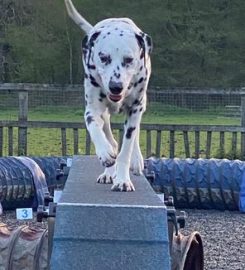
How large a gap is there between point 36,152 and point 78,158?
7.78 m

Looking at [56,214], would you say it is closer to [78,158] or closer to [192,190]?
[78,158]

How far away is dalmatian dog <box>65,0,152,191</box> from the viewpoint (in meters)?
5.19

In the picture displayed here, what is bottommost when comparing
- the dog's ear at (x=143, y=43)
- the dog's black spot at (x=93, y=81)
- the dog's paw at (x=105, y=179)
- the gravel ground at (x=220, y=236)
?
the gravel ground at (x=220, y=236)

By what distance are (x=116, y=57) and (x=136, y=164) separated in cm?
135

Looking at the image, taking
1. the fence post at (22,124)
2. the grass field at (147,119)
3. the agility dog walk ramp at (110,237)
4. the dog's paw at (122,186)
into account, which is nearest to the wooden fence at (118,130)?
the fence post at (22,124)

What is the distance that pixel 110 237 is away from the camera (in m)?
4.42

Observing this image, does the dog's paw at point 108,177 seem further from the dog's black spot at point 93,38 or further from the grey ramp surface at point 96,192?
the dog's black spot at point 93,38

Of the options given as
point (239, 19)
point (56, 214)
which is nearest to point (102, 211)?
point (56, 214)

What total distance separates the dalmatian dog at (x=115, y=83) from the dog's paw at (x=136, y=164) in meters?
0.24

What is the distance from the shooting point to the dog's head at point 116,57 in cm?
517

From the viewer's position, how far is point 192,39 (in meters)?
33.9

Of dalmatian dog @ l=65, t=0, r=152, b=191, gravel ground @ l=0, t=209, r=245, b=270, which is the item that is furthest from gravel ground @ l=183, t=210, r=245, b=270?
dalmatian dog @ l=65, t=0, r=152, b=191

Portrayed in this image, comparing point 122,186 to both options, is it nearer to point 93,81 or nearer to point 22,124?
point 93,81

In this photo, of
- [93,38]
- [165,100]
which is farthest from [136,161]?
[165,100]
